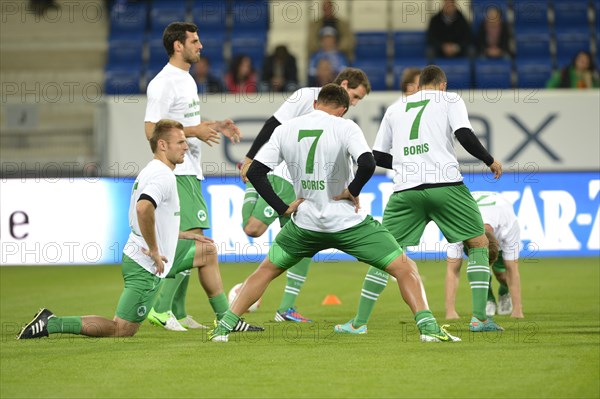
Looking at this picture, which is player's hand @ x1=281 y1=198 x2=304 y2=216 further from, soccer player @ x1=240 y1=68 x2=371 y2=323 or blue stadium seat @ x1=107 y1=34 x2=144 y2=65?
blue stadium seat @ x1=107 y1=34 x2=144 y2=65

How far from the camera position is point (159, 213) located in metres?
8.53

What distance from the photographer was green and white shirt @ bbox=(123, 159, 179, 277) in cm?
830

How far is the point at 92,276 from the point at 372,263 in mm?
7626

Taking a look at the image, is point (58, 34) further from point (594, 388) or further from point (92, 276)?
point (594, 388)

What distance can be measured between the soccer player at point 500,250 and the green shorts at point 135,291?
286cm

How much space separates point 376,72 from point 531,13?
335cm

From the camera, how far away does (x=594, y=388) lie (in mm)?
6293

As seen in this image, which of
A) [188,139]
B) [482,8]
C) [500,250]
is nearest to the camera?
[188,139]

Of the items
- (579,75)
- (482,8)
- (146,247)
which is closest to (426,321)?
(146,247)

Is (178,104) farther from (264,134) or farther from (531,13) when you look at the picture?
(531,13)

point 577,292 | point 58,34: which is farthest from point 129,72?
point 577,292

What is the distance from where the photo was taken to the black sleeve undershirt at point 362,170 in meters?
7.89

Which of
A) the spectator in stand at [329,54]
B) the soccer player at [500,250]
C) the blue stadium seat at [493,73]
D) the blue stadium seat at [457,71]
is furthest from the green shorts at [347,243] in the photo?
the blue stadium seat at [493,73]

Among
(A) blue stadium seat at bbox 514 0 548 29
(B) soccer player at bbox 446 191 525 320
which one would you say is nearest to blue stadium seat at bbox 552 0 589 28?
(A) blue stadium seat at bbox 514 0 548 29
